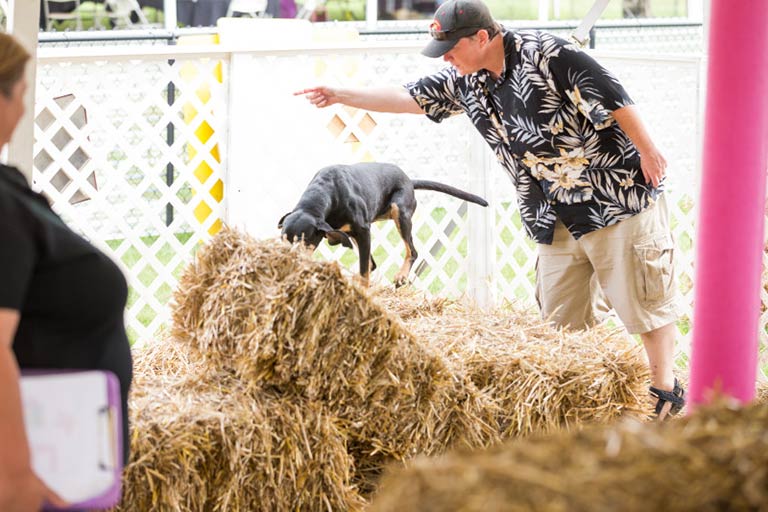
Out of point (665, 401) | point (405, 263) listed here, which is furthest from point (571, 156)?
point (405, 263)

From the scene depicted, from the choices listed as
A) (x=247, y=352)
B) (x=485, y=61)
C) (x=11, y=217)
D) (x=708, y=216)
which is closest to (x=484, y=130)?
(x=485, y=61)

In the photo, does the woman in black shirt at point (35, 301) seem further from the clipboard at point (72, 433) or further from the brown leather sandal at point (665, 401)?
the brown leather sandal at point (665, 401)

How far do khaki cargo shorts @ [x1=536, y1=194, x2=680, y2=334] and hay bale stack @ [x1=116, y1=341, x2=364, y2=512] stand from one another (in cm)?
132

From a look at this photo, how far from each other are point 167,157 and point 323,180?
4.09ft

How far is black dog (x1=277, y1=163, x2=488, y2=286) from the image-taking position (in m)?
3.72

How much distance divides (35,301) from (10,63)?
380 millimetres

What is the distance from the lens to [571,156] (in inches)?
142

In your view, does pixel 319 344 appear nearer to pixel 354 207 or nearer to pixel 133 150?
pixel 354 207

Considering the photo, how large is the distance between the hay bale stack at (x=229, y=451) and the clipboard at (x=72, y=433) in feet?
3.05

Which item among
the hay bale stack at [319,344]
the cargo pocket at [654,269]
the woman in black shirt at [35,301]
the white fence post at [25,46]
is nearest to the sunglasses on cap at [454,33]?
the cargo pocket at [654,269]

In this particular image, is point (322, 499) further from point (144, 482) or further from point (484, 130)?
point (484, 130)

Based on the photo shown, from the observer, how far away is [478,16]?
3.53 m

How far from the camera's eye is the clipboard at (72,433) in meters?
1.55

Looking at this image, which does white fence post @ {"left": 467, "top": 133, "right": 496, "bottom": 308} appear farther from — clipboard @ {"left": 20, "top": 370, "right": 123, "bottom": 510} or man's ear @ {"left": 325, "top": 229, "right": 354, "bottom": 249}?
clipboard @ {"left": 20, "top": 370, "right": 123, "bottom": 510}
